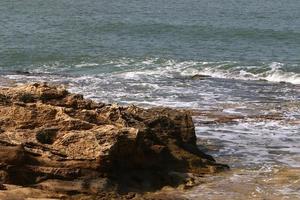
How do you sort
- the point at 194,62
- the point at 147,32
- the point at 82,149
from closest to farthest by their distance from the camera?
the point at 82,149 < the point at 194,62 < the point at 147,32

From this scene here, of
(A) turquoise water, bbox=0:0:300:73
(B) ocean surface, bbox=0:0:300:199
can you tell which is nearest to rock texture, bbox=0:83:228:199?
(B) ocean surface, bbox=0:0:300:199

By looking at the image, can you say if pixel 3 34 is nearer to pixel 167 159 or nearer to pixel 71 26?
pixel 71 26

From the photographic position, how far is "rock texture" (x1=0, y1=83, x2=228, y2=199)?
8.94 meters

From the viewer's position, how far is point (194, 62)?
27375mm

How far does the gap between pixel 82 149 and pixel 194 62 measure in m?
18.4

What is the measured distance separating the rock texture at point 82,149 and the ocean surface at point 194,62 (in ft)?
2.60

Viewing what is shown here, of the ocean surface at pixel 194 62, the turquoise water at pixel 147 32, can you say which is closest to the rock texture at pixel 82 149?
the ocean surface at pixel 194 62

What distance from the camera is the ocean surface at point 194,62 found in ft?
43.3

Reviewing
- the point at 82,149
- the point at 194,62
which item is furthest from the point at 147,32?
the point at 82,149

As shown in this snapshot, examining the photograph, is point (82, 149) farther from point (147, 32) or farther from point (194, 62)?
point (147, 32)

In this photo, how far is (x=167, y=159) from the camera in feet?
34.4

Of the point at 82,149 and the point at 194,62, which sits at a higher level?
the point at 82,149

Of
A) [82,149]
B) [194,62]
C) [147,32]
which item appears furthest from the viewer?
[147,32]

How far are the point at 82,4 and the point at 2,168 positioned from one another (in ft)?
126
